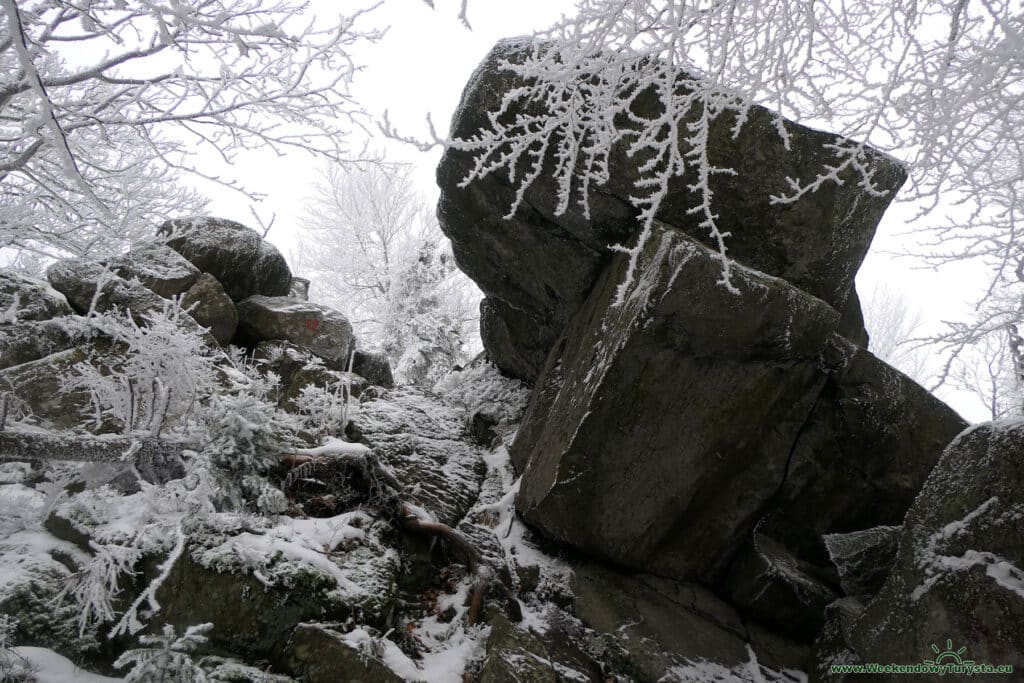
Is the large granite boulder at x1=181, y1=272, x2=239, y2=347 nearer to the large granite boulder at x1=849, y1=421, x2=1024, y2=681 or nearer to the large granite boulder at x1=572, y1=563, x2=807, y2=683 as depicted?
the large granite boulder at x1=572, y1=563, x2=807, y2=683

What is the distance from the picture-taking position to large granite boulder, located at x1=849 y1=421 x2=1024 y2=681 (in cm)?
277

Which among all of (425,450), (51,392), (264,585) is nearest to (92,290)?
(51,392)

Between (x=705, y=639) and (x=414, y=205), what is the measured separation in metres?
14.5

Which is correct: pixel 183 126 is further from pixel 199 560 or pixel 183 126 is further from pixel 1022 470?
pixel 1022 470

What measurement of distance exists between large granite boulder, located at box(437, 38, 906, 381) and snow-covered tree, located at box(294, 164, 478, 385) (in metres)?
7.86

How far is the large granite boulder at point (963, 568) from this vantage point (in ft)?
9.07

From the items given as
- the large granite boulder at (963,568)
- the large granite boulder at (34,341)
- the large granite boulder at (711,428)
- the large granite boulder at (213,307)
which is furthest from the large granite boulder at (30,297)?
the large granite boulder at (963,568)

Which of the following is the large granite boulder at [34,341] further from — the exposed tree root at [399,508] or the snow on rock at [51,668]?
the snow on rock at [51,668]

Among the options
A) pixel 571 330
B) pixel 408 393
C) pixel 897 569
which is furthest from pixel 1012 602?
pixel 408 393

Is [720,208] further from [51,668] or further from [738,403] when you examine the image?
[51,668]

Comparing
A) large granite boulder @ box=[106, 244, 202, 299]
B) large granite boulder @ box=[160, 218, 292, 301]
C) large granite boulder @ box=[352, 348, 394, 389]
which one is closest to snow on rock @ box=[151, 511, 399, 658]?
large granite boulder @ box=[106, 244, 202, 299]

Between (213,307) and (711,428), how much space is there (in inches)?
235

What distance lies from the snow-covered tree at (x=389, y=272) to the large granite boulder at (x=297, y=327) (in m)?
5.18

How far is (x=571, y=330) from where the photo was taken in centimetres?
509
